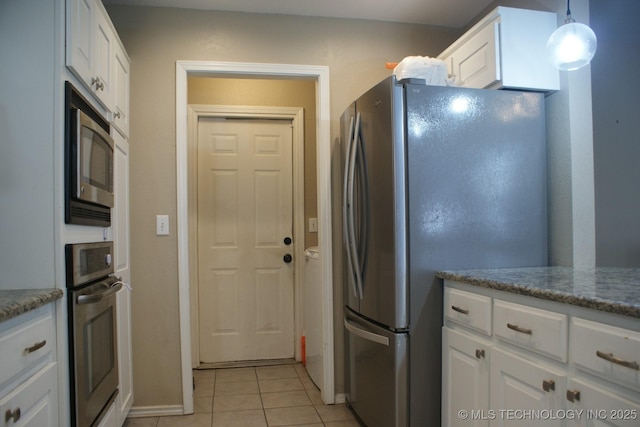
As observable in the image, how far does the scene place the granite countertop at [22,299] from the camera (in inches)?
42.7

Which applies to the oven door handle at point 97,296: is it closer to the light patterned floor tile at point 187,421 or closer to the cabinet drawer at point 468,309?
the light patterned floor tile at point 187,421

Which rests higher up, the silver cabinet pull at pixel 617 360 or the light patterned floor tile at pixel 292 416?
the silver cabinet pull at pixel 617 360

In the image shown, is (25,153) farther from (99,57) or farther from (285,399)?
(285,399)

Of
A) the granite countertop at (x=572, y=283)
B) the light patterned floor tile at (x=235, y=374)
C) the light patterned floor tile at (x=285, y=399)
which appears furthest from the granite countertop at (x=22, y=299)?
the light patterned floor tile at (x=235, y=374)

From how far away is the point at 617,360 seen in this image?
1022 mm

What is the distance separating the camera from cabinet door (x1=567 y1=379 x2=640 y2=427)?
100 centimetres

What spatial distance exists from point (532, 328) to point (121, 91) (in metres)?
2.23

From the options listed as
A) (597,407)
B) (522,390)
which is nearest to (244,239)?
(522,390)

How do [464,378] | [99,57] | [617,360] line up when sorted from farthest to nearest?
[99,57], [464,378], [617,360]

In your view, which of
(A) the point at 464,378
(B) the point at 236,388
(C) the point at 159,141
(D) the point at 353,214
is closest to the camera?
(A) the point at 464,378

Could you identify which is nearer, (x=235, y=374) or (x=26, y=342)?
(x=26, y=342)

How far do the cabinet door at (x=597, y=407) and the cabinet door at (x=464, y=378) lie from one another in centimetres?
38

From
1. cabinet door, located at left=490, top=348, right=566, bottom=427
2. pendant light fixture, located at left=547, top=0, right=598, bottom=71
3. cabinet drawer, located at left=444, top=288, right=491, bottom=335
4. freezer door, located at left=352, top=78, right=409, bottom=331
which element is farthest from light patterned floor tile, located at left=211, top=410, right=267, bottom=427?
pendant light fixture, located at left=547, top=0, right=598, bottom=71

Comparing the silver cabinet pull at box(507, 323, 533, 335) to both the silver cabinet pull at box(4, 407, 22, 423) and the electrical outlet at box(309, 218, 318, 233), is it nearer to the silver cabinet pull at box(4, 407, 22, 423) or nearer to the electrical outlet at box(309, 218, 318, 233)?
the silver cabinet pull at box(4, 407, 22, 423)
